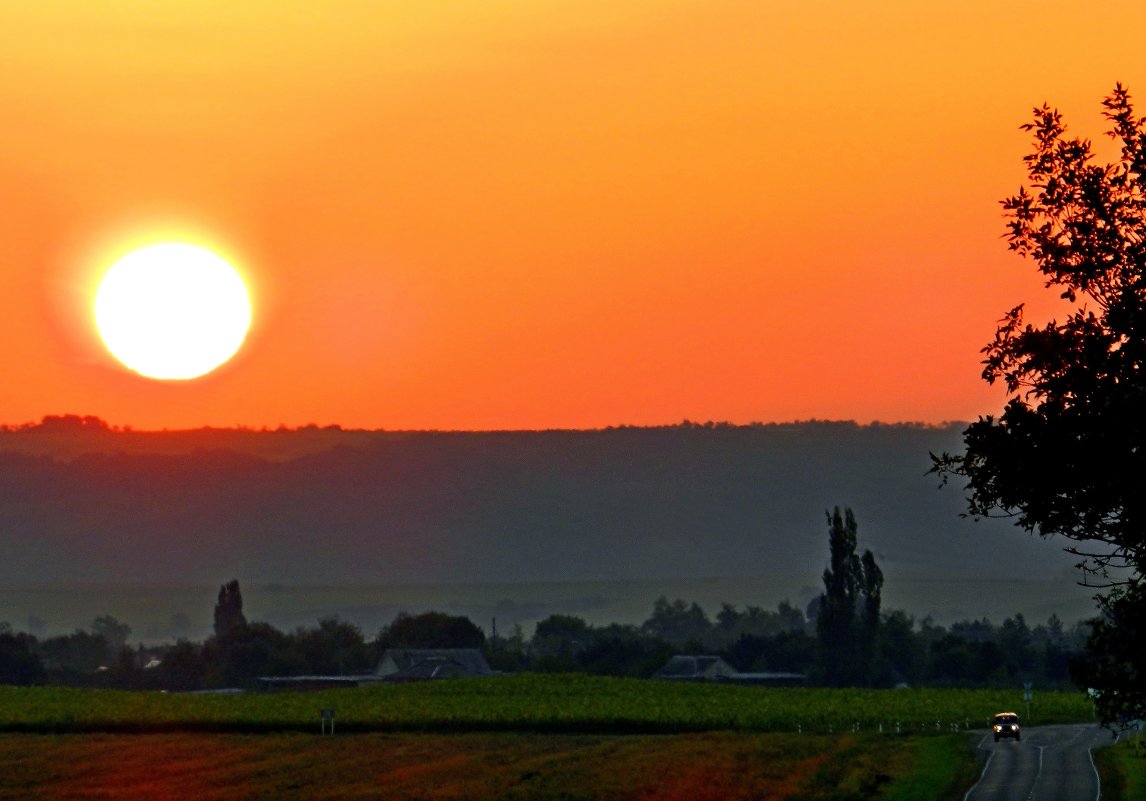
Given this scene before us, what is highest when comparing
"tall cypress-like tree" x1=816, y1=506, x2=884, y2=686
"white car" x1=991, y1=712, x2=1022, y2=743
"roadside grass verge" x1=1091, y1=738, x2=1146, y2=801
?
"tall cypress-like tree" x1=816, y1=506, x2=884, y2=686

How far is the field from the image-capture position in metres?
74.2

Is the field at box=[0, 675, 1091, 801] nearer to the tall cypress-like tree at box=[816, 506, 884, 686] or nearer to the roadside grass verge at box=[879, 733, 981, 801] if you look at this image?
the roadside grass verge at box=[879, 733, 981, 801]

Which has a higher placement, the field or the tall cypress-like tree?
the tall cypress-like tree

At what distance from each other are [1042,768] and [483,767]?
23.7 meters

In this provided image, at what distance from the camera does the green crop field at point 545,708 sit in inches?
4781

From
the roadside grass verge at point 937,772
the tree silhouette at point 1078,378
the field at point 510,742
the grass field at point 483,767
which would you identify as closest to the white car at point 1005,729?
the roadside grass verge at point 937,772

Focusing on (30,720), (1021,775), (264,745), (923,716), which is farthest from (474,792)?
(923,716)

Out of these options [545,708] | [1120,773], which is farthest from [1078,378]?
[545,708]

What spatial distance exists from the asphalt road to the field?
1.61 m

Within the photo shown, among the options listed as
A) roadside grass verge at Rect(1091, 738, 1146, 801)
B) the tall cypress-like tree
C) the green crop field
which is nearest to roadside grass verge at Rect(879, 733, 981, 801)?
roadside grass verge at Rect(1091, 738, 1146, 801)

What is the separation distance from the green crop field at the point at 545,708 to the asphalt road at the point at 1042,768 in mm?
12686

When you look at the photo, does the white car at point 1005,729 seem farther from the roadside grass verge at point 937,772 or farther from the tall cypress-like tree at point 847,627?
the tall cypress-like tree at point 847,627

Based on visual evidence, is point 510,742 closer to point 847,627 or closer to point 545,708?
point 545,708

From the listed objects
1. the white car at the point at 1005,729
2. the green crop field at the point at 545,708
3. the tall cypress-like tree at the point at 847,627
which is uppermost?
the tall cypress-like tree at the point at 847,627
